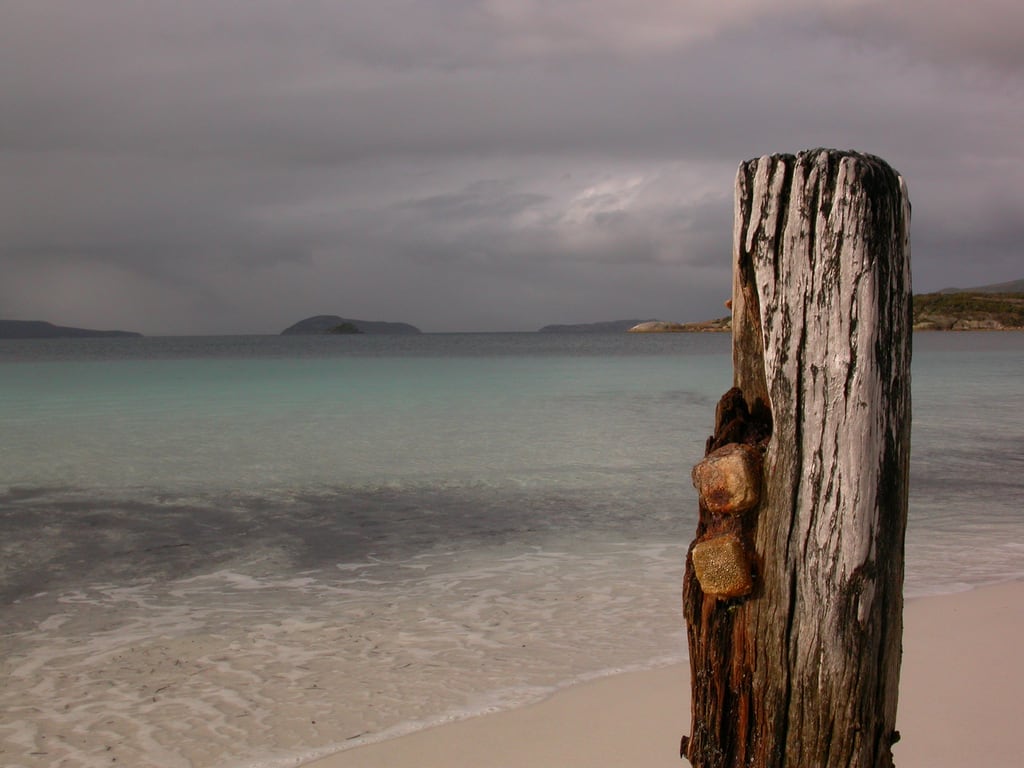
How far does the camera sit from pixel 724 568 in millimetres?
2766

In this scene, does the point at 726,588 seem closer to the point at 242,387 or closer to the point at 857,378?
the point at 857,378

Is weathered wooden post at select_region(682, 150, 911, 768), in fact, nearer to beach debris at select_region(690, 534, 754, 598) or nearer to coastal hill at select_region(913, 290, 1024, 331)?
beach debris at select_region(690, 534, 754, 598)

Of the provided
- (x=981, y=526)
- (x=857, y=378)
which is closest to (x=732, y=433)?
(x=857, y=378)

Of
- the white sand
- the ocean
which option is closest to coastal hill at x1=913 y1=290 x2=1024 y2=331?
the ocean

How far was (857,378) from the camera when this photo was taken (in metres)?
2.57

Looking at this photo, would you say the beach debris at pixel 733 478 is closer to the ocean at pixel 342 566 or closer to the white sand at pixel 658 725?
the white sand at pixel 658 725

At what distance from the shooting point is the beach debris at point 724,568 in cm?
274

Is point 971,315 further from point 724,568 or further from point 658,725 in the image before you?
point 724,568

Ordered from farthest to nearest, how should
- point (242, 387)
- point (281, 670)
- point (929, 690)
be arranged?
1. point (242, 387)
2. point (281, 670)
3. point (929, 690)

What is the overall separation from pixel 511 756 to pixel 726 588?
7.07 ft

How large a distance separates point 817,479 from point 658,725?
102 inches

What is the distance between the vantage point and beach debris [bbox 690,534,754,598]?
2744 mm

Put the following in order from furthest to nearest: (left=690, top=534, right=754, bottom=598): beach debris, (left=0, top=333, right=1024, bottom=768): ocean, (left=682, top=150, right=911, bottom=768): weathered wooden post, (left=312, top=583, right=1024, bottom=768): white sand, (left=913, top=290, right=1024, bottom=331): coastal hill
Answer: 1. (left=913, top=290, right=1024, bottom=331): coastal hill
2. (left=0, top=333, right=1024, bottom=768): ocean
3. (left=312, top=583, right=1024, bottom=768): white sand
4. (left=690, top=534, right=754, bottom=598): beach debris
5. (left=682, top=150, right=911, bottom=768): weathered wooden post

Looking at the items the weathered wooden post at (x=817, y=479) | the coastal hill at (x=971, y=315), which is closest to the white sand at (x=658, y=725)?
the weathered wooden post at (x=817, y=479)
